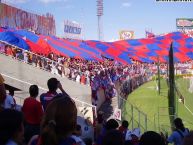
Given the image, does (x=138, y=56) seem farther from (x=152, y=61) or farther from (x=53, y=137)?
(x=53, y=137)

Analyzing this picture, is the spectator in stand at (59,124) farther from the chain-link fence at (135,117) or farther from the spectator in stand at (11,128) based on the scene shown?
the chain-link fence at (135,117)

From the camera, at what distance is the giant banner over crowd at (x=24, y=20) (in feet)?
Answer: 120

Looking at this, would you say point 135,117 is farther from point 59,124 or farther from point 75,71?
point 59,124

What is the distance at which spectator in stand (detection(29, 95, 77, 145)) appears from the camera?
132 inches

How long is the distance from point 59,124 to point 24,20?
1582 inches

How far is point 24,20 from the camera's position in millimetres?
42656

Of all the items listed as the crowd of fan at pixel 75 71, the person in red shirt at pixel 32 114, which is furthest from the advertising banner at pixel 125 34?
the person in red shirt at pixel 32 114

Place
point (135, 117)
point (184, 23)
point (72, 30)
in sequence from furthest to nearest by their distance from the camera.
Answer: point (184, 23) → point (72, 30) → point (135, 117)

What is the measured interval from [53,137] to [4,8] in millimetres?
34463

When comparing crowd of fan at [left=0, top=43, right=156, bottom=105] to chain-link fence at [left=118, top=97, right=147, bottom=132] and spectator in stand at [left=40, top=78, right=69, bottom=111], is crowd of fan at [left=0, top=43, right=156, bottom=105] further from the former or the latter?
spectator in stand at [left=40, top=78, right=69, bottom=111]

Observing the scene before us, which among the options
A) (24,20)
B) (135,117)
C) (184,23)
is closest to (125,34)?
(184,23)

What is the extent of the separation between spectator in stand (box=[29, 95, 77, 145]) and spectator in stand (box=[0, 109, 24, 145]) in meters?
0.19

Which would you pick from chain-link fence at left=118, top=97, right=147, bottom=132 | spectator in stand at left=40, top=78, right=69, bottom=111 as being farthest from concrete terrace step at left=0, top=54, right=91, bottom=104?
spectator in stand at left=40, top=78, right=69, bottom=111

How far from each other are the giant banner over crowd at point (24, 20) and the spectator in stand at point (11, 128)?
3246cm
